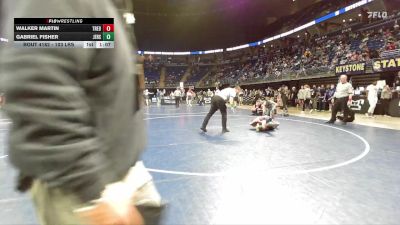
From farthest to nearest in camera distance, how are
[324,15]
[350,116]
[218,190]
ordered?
[324,15], [350,116], [218,190]

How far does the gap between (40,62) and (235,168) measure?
465 cm

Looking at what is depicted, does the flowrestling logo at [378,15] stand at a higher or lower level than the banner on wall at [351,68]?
higher

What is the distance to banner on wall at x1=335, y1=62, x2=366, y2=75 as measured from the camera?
1944 centimetres

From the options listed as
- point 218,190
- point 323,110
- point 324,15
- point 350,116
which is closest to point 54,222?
point 218,190

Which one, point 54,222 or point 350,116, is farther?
point 350,116

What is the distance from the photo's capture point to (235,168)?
16.6 ft

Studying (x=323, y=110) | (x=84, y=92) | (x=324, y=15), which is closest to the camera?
(x=84, y=92)

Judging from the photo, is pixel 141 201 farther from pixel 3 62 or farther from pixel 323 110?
pixel 323 110

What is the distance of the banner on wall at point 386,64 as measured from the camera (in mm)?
16734
